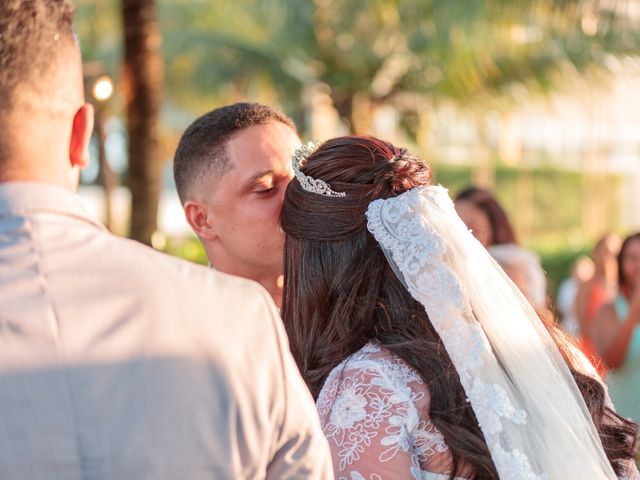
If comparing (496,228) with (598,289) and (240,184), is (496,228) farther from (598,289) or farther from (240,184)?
(240,184)

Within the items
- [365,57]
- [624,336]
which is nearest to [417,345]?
[624,336]

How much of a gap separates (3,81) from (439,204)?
51.8 inches

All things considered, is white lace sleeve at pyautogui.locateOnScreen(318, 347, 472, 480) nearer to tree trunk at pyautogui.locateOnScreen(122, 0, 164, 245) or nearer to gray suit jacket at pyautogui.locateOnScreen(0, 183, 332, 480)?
gray suit jacket at pyautogui.locateOnScreen(0, 183, 332, 480)

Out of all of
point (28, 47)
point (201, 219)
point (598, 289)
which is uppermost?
point (28, 47)

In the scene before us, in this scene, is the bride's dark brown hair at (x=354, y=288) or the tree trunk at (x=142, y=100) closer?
the bride's dark brown hair at (x=354, y=288)

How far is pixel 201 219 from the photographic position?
3.47m

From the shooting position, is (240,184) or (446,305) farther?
(240,184)

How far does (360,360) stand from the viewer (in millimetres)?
2451

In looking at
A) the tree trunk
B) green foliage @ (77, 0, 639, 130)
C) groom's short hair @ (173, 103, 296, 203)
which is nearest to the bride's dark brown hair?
groom's short hair @ (173, 103, 296, 203)

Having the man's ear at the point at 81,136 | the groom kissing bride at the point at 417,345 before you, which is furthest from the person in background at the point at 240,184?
the man's ear at the point at 81,136

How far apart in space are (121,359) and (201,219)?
1923 millimetres

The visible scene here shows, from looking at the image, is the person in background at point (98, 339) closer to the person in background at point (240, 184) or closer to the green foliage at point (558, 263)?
the person in background at point (240, 184)

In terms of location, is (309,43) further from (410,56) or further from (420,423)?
(420,423)

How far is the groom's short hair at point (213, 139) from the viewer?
3.40 metres
